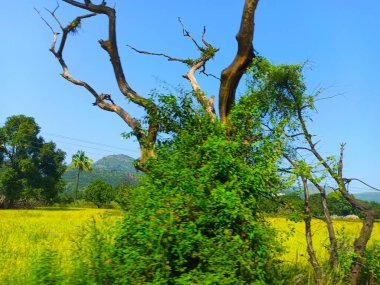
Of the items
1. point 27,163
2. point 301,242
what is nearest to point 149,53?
point 301,242

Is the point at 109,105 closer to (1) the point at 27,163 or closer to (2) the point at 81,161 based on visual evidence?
(1) the point at 27,163

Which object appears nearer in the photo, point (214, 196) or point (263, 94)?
point (214, 196)

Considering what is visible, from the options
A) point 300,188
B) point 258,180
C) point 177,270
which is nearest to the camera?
point 177,270

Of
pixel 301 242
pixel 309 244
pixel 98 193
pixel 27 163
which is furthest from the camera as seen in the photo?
pixel 98 193

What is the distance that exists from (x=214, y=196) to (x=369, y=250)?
4.18m

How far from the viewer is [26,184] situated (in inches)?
2408

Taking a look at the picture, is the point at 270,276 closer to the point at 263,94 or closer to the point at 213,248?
the point at 213,248

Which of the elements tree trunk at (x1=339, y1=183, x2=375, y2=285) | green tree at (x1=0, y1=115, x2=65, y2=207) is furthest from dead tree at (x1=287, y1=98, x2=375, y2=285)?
green tree at (x1=0, y1=115, x2=65, y2=207)

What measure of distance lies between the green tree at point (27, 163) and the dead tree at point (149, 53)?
5392 cm

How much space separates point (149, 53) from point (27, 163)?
5504 cm

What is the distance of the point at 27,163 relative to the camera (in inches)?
2411

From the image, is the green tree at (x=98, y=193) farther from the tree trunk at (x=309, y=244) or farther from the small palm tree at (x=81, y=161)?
Answer: the tree trunk at (x=309, y=244)

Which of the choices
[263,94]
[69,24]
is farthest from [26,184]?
[263,94]

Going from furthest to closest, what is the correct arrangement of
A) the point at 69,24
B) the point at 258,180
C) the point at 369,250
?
1. the point at 69,24
2. the point at 369,250
3. the point at 258,180
